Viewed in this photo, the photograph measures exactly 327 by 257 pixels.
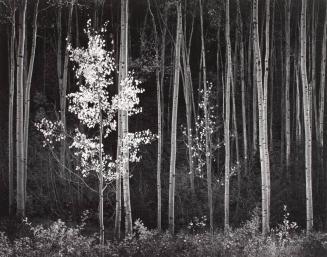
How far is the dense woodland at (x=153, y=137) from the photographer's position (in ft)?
43.4

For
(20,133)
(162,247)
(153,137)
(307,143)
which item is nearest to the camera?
(162,247)

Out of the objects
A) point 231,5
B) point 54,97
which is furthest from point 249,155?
point 54,97

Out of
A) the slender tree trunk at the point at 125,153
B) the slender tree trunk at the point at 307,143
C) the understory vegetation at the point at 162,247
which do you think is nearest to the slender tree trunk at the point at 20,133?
the understory vegetation at the point at 162,247

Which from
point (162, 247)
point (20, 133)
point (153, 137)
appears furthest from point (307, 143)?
point (20, 133)

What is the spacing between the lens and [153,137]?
44.0 ft

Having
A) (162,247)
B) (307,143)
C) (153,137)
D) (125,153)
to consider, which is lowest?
(162,247)

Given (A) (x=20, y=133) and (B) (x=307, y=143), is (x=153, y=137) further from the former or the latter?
(B) (x=307, y=143)

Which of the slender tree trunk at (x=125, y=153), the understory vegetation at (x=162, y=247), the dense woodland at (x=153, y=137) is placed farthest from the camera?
the dense woodland at (x=153, y=137)

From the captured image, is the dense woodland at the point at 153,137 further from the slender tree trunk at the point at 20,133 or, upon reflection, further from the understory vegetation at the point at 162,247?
the understory vegetation at the point at 162,247

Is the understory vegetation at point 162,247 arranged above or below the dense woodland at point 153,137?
below

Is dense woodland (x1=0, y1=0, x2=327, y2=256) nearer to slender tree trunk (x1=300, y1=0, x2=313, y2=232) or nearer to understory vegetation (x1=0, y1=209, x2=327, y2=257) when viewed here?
slender tree trunk (x1=300, y1=0, x2=313, y2=232)

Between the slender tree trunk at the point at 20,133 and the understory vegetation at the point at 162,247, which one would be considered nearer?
the understory vegetation at the point at 162,247

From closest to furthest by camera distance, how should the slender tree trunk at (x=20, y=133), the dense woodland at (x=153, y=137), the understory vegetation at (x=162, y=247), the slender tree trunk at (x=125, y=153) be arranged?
the understory vegetation at (x=162, y=247)
the slender tree trunk at (x=125, y=153)
the dense woodland at (x=153, y=137)
the slender tree trunk at (x=20, y=133)

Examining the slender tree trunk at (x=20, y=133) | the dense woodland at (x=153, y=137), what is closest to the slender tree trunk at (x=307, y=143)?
the dense woodland at (x=153, y=137)
